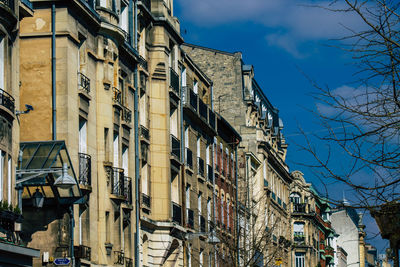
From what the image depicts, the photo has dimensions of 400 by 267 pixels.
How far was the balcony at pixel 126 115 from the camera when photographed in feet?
124

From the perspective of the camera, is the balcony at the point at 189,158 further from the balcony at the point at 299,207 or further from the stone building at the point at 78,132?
the balcony at the point at 299,207

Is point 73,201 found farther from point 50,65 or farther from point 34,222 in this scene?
point 50,65

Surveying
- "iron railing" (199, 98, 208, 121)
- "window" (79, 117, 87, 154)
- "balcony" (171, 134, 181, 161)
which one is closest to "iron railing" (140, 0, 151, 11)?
"balcony" (171, 134, 181, 161)

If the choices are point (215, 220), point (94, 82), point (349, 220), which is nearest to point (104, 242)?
point (94, 82)

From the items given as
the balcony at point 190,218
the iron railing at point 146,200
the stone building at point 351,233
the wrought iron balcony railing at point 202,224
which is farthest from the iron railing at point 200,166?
the stone building at point 351,233

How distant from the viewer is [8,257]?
2436 cm

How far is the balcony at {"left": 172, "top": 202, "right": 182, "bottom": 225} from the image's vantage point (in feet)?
147

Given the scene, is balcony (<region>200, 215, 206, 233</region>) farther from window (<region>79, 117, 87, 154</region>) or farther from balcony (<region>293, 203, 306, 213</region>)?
balcony (<region>293, 203, 306, 213</region>)

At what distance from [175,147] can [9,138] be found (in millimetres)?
20852

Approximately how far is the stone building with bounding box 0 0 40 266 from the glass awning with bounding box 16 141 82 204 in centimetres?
93

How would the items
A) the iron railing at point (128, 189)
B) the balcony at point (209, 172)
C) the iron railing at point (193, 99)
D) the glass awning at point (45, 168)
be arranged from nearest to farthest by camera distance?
the glass awning at point (45, 168), the iron railing at point (128, 189), the iron railing at point (193, 99), the balcony at point (209, 172)

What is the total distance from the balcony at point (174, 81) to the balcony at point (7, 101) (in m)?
19.9

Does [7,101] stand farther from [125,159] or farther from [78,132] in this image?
[125,159]

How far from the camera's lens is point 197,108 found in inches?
2026
